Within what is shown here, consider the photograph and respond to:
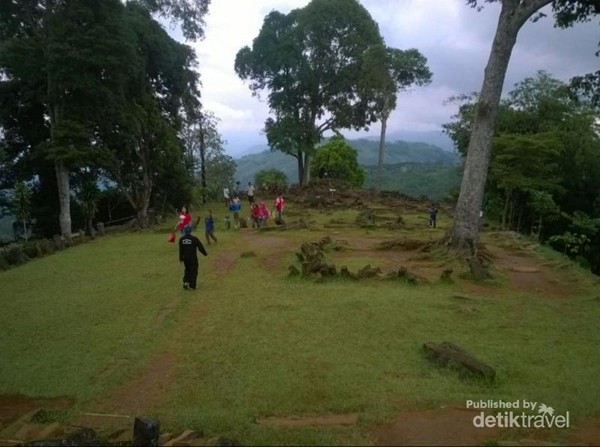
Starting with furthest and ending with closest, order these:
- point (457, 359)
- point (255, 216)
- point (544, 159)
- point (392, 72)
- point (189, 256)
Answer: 1. point (392, 72)
2. point (544, 159)
3. point (255, 216)
4. point (189, 256)
5. point (457, 359)

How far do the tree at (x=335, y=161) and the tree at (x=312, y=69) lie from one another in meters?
11.5

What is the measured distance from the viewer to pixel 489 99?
13.6 m

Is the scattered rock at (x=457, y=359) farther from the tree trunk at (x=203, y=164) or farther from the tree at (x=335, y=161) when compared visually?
the tree at (x=335, y=161)

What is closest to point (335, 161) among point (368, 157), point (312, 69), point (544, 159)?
point (312, 69)

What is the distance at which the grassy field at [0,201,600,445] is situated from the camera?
5777mm

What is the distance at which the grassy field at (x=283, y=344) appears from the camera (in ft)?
19.0

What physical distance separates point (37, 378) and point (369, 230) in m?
15.9

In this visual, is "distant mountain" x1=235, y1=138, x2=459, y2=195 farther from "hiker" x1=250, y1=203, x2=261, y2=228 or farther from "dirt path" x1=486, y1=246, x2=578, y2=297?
"dirt path" x1=486, y1=246, x2=578, y2=297

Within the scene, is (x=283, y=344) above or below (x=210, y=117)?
below

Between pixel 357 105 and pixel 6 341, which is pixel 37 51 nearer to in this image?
pixel 6 341

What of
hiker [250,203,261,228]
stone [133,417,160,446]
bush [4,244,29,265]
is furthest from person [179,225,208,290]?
hiker [250,203,261,228]

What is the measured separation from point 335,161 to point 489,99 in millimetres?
35507

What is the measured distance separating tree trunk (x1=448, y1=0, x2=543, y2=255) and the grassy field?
7.54 ft

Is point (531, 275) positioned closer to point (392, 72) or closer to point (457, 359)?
point (457, 359)
